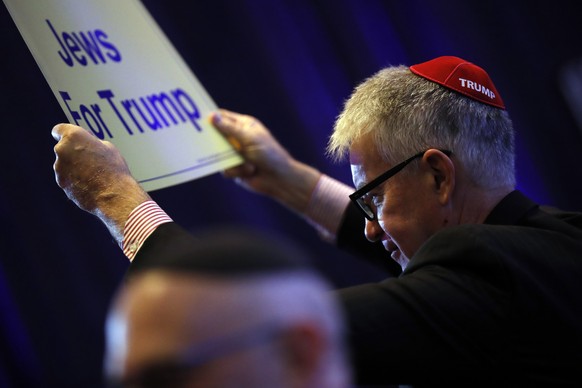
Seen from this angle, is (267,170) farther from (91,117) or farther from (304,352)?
(304,352)

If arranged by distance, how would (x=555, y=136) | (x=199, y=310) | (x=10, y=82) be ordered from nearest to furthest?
(x=199, y=310) < (x=10, y=82) < (x=555, y=136)

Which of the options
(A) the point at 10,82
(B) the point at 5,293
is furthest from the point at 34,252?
(A) the point at 10,82

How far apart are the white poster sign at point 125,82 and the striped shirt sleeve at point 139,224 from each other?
0.17 ft

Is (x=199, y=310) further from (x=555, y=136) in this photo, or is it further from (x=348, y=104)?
(x=555, y=136)

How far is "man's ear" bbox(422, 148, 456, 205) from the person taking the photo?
158 cm

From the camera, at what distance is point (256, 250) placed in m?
0.65

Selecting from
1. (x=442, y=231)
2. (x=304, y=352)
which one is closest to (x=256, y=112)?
(x=442, y=231)

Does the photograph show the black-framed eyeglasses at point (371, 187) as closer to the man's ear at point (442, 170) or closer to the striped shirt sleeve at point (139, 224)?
the man's ear at point (442, 170)

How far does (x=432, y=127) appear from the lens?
5.28ft

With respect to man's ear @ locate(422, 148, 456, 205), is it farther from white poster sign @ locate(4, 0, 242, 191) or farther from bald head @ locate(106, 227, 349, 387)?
bald head @ locate(106, 227, 349, 387)

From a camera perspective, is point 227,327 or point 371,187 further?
point 371,187

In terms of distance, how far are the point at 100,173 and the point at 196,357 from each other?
943 millimetres

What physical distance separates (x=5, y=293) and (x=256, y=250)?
5.49ft

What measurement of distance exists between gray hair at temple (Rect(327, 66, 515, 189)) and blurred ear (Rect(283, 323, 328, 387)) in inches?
39.3
